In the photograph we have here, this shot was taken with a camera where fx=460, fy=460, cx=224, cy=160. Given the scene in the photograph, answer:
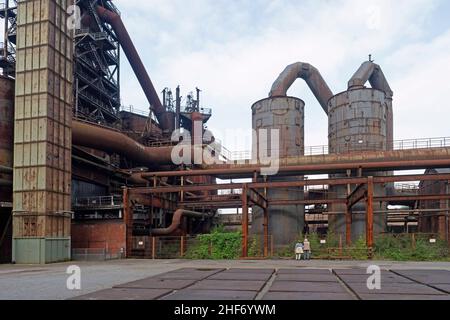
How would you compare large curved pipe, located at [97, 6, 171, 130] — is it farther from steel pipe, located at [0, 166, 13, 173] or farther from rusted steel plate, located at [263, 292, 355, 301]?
rusted steel plate, located at [263, 292, 355, 301]

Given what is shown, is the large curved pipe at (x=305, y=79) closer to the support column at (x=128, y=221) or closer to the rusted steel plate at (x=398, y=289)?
the support column at (x=128, y=221)

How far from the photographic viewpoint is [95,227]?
94.2ft

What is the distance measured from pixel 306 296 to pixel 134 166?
32099mm

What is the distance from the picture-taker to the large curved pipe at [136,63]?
44906mm

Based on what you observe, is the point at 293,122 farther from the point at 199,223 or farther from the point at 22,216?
the point at 22,216

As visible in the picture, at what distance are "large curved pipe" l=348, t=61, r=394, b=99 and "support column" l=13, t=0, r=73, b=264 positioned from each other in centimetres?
2228

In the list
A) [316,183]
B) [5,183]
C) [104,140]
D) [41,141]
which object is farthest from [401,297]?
[104,140]

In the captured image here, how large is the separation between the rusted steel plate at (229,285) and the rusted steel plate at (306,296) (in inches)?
39.7

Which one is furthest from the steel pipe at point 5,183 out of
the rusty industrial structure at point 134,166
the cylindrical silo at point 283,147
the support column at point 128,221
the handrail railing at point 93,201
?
the cylindrical silo at point 283,147

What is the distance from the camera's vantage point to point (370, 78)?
1615 inches

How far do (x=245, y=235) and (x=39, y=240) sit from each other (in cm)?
1139

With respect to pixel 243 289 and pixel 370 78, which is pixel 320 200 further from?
pixel 370 78

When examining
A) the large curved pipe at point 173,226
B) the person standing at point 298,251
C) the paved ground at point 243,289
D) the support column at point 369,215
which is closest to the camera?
the paved ground at point 243,289

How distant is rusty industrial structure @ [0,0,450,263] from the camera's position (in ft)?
85.3
